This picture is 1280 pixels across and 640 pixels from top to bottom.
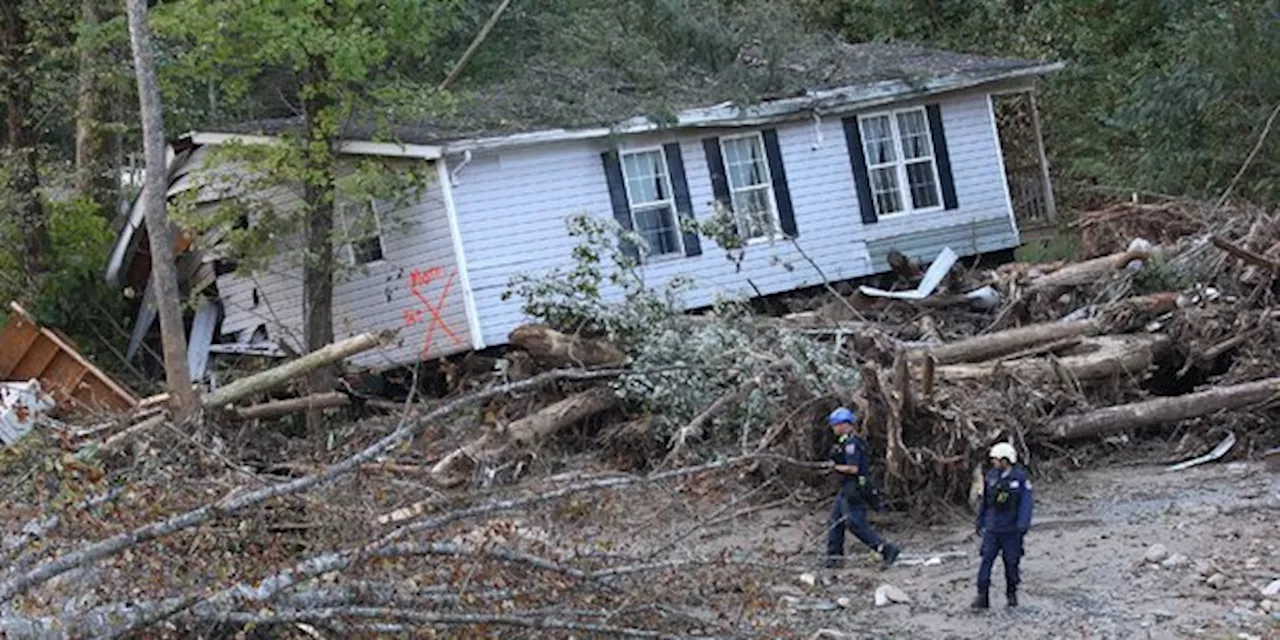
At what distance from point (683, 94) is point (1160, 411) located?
9670mm

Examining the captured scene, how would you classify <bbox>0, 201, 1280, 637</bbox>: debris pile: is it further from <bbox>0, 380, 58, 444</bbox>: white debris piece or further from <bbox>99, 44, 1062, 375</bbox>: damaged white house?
<bbox>99, 44, 1062, 375</bbox>: damaged white house

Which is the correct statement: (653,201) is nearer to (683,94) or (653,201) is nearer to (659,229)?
(659,229)

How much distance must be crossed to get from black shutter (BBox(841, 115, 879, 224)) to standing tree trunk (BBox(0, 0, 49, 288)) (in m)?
10.7

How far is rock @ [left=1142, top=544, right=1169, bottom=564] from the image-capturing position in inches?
458

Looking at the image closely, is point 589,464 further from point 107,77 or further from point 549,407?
point 107,77

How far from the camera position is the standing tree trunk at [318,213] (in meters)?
19.2

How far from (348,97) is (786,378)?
7.40 meters

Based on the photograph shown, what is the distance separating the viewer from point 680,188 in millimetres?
22375

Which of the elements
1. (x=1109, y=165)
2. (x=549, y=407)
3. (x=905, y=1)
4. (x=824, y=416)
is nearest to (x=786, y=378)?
(x=824, y=416)

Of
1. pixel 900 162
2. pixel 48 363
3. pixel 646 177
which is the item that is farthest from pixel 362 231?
pixel 900 162

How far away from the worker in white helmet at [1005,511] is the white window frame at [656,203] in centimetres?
1139

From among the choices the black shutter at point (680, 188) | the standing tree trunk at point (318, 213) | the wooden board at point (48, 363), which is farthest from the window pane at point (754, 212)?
the wooden board at point (48, 363)

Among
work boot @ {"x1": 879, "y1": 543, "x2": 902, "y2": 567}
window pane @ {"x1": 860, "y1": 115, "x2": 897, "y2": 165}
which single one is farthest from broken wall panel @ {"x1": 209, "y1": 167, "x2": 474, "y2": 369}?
work boot @ {"x1": 879, "y1": 543, "x2": 902, "y2": 567}

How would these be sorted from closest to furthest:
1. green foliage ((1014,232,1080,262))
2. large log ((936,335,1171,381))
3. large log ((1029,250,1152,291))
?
large log ((936,335,1171,381))
large log ((1029,250,1152,291))
green foliage ((1014,232,1080,262))
